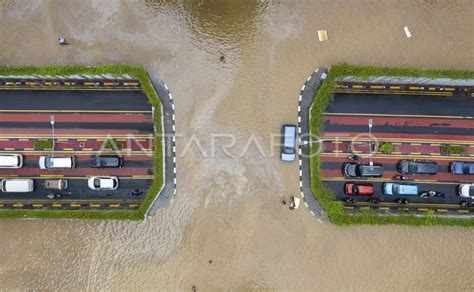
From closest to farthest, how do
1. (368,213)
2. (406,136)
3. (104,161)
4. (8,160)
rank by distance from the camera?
(368,213), (8,160), (104,161), (406,136)

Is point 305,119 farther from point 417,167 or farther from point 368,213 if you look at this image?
point 417,167

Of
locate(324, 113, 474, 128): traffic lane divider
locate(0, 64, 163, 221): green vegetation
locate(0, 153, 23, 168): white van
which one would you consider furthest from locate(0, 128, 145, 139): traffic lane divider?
locate(324, 113, 474, 128): traffic lane divider

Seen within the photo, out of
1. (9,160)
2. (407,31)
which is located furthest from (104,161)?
(407,31)

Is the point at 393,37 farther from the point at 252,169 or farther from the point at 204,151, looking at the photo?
the point at 204,151

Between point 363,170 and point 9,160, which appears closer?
point 9,160

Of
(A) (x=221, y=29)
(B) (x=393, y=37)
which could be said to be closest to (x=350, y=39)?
(B) (x=393, y=37)

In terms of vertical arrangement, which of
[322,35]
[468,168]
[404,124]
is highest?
[322,35]
